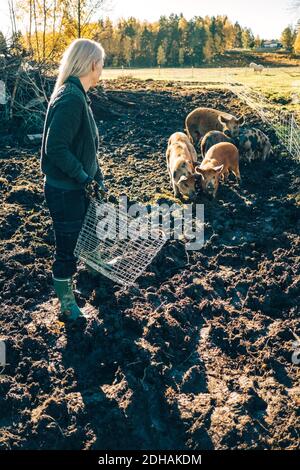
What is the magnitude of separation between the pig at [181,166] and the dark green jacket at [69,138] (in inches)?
154

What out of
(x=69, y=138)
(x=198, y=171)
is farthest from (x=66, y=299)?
(x=198, y=171)

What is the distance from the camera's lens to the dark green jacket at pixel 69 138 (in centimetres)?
408

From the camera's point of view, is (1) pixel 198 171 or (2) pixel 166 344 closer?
(2) pixel 166 344

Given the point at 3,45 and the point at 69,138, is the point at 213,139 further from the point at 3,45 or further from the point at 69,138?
the point at 3,45

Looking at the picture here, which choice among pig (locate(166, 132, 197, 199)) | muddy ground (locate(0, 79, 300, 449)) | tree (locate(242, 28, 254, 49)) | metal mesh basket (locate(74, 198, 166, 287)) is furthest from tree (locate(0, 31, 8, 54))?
tree (locate(242, 28, 254, 49))

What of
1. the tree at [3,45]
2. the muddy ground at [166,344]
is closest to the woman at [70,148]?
the muddy ground at [166,344]

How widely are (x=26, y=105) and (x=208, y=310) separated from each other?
31.9ft

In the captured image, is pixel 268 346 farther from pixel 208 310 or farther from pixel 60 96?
pixel 60 96

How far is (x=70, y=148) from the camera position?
4344 millimetres

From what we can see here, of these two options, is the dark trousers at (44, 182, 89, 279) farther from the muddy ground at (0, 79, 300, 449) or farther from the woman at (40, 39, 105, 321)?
the muddy ground at (0, 79, 300, 449)

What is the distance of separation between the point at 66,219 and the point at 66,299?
828 mm

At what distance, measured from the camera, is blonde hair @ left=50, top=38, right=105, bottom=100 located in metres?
4.08

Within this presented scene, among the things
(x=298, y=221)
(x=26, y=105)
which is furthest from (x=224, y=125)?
(x=26, y=105)

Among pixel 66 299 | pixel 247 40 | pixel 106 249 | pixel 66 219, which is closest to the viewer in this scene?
pixel 66 219
